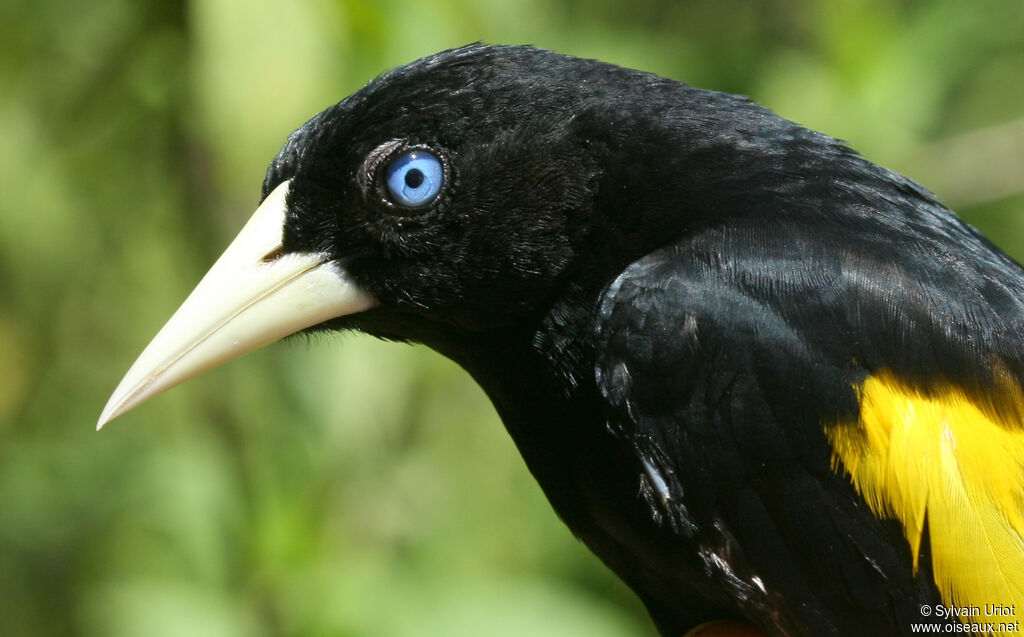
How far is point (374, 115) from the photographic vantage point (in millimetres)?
2229

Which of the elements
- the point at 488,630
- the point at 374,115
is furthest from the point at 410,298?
the point at 488,630

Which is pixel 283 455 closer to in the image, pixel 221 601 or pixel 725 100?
pixel 221 601

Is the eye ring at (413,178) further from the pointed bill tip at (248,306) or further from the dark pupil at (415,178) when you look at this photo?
the pointed bill tip at (248,306)

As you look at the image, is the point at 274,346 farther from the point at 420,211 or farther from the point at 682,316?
the point at 682,316

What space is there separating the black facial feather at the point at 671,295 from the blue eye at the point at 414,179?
0.7 inches

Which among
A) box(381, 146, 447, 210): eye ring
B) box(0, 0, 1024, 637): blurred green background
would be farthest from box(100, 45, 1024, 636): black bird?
box(0, 0, 1024, 637): blurred green background

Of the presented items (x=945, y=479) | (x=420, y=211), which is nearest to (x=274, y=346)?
(x=420, y=211)

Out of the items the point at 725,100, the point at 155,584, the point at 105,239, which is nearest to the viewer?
the point at 725,100

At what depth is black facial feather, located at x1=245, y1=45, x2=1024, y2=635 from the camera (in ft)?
6.81

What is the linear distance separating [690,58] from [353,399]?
148 cm

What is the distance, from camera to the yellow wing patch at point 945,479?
2041 millimetres

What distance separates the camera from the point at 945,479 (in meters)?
2.08

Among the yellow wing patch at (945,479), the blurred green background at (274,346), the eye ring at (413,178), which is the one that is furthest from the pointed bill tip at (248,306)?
the yellow wing patch at (945,479)

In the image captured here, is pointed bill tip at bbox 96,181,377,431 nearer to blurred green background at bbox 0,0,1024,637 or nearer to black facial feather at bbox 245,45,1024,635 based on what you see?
→ black facial feather at bbox 245,45,1024,635
